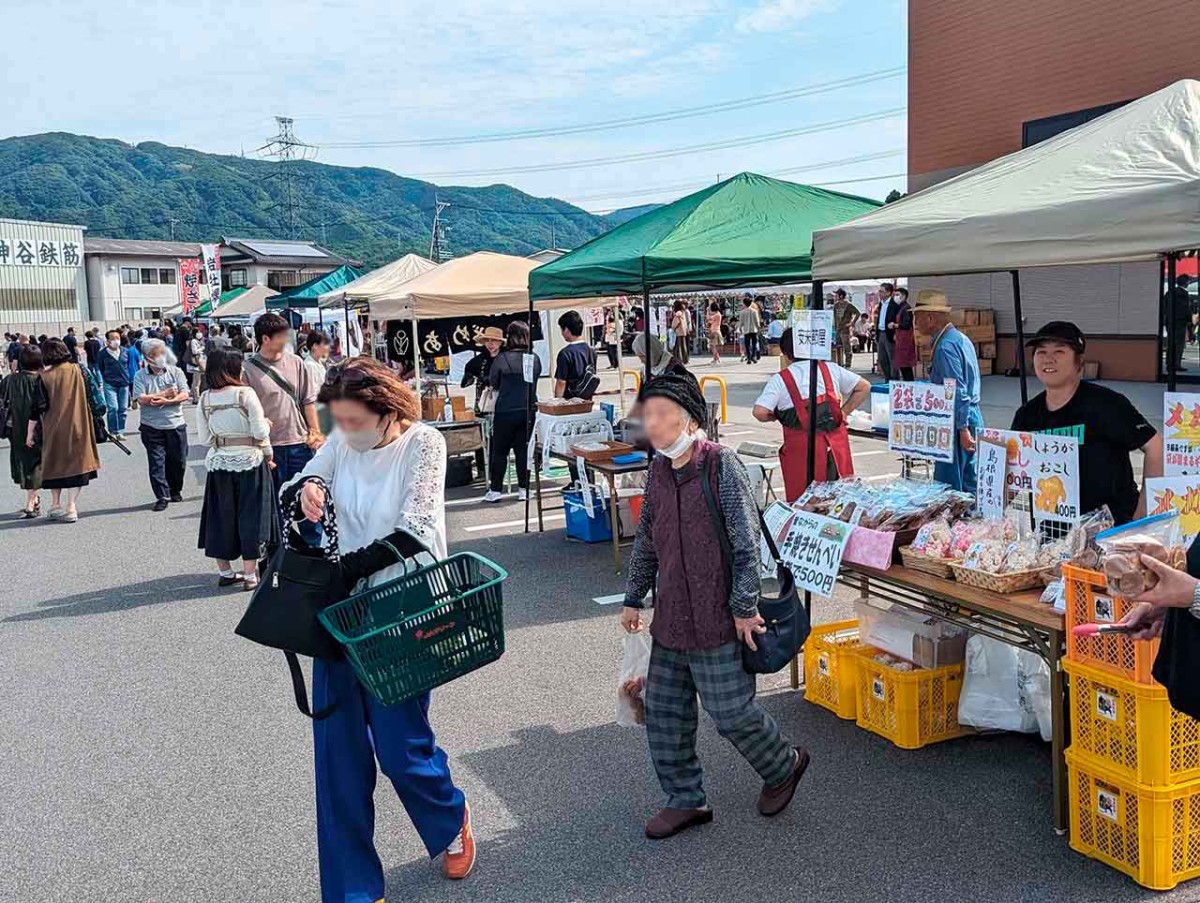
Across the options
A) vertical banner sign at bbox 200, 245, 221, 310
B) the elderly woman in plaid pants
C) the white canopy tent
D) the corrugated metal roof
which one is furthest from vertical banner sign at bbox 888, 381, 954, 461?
the corrugated metal roof

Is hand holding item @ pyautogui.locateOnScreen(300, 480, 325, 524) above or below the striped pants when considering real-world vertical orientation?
above

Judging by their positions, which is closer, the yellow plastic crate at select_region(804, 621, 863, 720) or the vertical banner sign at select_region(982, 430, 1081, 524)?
the vertical banner sign at select_region(982, 430, 1081, 524)

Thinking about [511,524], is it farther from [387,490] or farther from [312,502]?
[312,502]

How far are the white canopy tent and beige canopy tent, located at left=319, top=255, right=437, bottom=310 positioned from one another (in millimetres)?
9582

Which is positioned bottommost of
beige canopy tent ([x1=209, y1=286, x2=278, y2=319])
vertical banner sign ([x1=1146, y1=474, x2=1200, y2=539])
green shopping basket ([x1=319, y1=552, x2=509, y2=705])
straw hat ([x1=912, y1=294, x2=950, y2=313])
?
green shopping basket ([x1=319, y1=552, x2=509, y2=705])

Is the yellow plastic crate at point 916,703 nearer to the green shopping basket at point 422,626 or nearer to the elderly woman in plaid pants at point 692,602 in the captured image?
the elderly woman in plaid pants at point 692,602

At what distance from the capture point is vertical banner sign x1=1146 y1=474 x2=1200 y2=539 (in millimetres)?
3660

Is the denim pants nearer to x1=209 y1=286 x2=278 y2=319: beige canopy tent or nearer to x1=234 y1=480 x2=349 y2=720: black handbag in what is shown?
x1=209 y1=286 x2=278 y2=319: beige canopy tent

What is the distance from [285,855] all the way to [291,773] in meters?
0.76

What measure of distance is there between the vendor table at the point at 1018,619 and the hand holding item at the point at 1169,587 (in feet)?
5.43

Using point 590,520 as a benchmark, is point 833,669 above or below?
below

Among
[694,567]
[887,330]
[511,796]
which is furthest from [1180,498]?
[887,330]

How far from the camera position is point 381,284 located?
49.3 feet

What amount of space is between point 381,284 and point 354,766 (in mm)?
12421
